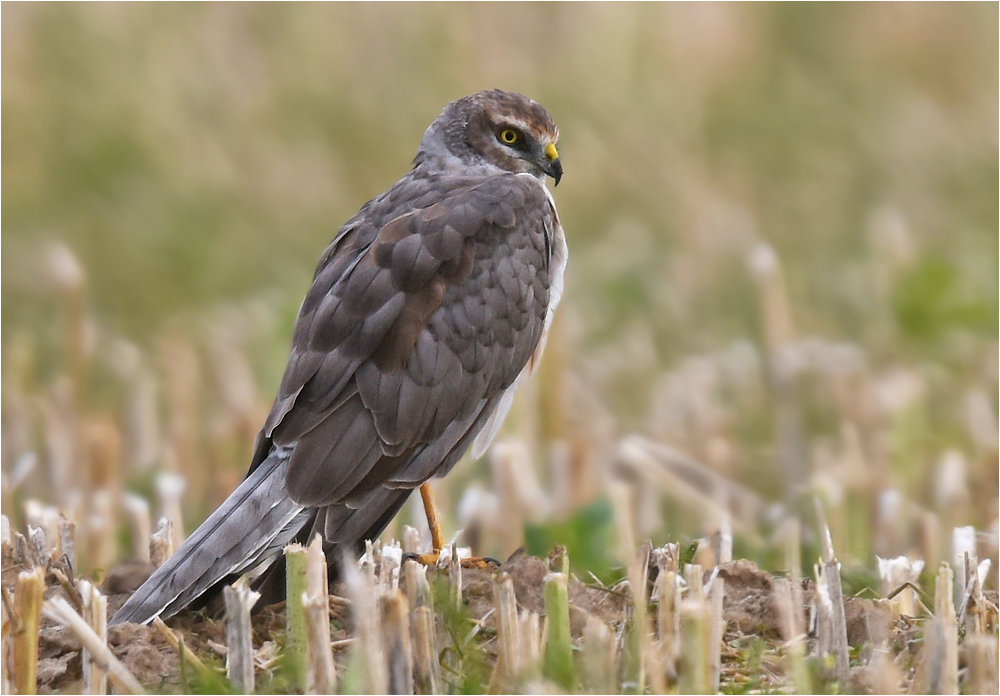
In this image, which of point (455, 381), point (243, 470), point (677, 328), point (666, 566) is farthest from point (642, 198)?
point (666, 566)

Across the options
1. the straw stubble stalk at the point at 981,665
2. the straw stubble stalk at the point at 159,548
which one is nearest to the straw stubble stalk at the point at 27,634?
the straw stubble stalk at the point at 159,548

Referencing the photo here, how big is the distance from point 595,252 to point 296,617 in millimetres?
5821

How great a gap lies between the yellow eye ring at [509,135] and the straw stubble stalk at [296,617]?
8.65 feet

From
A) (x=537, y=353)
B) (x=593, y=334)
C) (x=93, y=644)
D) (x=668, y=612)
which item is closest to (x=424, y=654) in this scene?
(x=668, y=612)

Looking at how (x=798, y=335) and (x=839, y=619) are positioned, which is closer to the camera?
(x=839, y=619)

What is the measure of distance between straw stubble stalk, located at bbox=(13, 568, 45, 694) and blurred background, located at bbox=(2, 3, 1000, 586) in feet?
4.57

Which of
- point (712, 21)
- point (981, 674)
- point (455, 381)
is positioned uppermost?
point (712, 21)

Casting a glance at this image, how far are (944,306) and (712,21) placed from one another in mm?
4442

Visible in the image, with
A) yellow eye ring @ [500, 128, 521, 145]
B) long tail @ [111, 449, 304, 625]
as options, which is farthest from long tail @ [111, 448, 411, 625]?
yellow eye ring @ [500, 128, 521, 145]

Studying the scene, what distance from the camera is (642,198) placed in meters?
10.2

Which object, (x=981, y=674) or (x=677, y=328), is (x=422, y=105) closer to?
(x=677, y=328)

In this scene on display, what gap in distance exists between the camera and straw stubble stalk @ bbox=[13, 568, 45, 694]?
3.73m

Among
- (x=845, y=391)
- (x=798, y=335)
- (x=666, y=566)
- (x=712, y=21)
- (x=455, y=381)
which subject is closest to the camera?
(x=666, y=566)

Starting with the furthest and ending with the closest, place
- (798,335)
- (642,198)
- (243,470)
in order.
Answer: (642,198) < (798,335) < (243,470)
